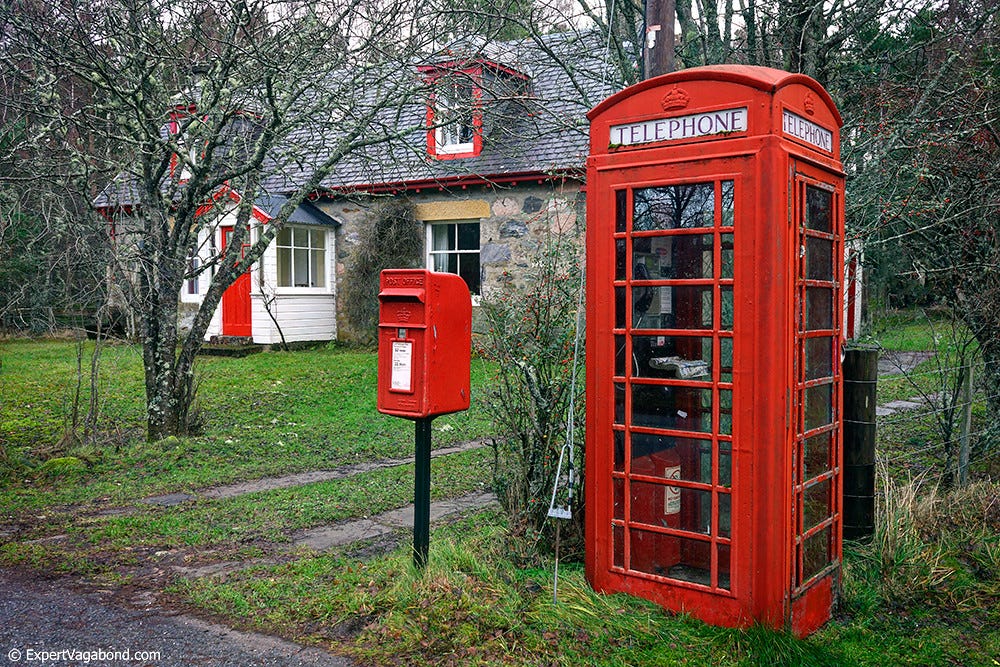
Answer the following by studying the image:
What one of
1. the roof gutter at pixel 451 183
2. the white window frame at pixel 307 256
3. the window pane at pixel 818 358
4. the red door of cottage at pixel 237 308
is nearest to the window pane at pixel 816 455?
the window pane at pixel 818 358

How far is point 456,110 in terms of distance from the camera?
909 centimetres

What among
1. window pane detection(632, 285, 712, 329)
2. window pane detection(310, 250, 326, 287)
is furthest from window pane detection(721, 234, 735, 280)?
window pane detection(310, 250, 326, 287)

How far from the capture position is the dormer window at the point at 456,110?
354 inches

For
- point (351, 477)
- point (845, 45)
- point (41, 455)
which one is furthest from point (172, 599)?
point (845, 45)

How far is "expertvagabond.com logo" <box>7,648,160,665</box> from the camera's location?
13.5 feet

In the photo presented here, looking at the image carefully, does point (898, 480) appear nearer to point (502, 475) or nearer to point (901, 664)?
point (901, 664)

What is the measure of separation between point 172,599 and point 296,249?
14.6 meters

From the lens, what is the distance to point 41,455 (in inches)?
337

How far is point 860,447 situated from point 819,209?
1905 millimetres

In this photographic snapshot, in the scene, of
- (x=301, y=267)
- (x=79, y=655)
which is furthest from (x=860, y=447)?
(x=301, y=267)

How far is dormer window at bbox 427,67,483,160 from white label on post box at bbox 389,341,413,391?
4034 mm

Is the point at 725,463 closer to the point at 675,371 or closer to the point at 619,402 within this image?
the point at 675,371

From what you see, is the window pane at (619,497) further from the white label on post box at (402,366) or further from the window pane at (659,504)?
the white label on post box at (402,366)

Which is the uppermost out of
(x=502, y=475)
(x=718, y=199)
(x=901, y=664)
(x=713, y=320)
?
(x=718, y=199)
